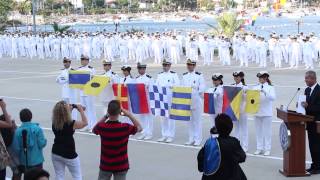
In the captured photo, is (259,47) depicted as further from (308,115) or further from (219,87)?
(308,115)

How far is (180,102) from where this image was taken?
11.9 m

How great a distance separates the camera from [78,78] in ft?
43.8

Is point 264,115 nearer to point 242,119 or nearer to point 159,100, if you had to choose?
point 242,119

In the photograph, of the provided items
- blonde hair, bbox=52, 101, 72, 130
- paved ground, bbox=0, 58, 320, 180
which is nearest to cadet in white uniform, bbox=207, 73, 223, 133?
paved ground, bbox=0, 58, 320, 180

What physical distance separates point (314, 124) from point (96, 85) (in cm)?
513

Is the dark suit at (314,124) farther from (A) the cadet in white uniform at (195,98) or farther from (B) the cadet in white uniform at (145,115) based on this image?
Result: (B) the cadet in white uniform at (145,115)

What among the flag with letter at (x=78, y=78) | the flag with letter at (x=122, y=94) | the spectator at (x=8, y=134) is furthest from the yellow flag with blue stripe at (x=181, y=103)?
the spectator at (x=8, y=134)

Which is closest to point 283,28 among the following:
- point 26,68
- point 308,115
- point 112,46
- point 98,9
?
point 112,46

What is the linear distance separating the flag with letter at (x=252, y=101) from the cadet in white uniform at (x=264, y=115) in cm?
7

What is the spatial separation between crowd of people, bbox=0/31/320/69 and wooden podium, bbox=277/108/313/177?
1979 centimetres

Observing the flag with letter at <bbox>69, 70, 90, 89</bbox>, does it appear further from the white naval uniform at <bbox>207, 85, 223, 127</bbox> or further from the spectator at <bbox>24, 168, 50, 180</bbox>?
the spectator at <bbox>24, 168, 50, 180</bbox>

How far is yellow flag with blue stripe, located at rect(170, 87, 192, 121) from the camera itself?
11.8 metres

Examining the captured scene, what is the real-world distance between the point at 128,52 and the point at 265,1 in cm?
10925

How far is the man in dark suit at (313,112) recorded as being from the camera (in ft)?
30.7
